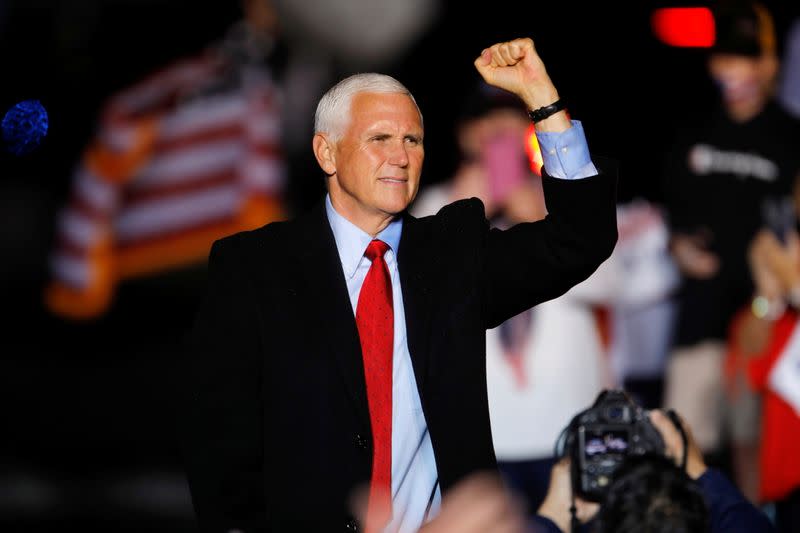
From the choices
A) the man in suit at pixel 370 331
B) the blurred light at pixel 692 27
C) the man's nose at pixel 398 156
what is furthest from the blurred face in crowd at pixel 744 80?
the man's nose at pixel 398 156

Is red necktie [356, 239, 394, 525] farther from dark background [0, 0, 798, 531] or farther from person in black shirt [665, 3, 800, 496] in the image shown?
dark background [0, 0, 798, 531]

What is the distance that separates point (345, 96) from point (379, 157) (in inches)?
6.4

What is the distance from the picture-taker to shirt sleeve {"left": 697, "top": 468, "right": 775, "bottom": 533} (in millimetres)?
2867

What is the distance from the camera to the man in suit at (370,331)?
8.70ft

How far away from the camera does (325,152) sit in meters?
2.86

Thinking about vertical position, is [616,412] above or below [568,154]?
below

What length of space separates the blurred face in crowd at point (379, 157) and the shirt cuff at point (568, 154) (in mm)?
277

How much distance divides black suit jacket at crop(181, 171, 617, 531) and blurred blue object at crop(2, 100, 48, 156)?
0.42 m

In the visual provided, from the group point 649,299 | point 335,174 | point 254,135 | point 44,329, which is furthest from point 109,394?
point 335,174

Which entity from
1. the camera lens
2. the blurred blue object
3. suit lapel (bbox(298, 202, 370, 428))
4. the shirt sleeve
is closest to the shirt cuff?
suit lapel (bbox(298, 202, 370, 428))

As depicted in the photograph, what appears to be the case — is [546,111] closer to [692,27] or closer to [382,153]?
[382,153]

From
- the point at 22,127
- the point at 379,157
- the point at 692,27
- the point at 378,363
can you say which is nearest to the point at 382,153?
the point at 379,157

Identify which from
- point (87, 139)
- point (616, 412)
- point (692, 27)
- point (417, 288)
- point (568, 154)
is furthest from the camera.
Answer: point (87, 139)

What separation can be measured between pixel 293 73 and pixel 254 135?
434 millimetres
